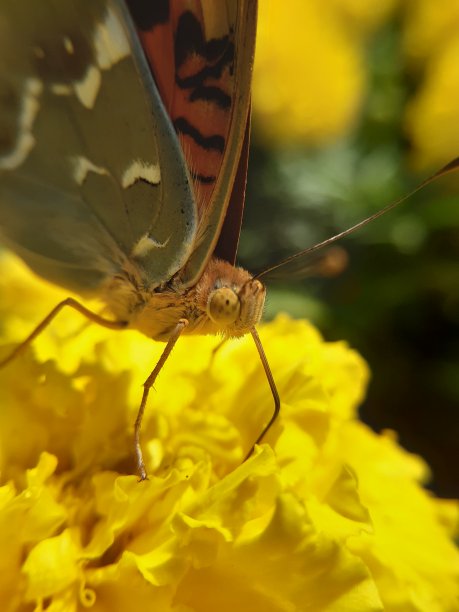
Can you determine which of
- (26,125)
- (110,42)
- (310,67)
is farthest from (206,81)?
(310,67)

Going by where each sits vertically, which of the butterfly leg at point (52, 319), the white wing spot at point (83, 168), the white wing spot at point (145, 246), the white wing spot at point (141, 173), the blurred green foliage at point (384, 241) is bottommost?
the blurred green foliage at point (384, 241)

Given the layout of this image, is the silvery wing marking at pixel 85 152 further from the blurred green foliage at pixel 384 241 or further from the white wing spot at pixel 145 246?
the blurred green foliage at pixel 384 241

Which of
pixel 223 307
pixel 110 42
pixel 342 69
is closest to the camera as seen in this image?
pixel 110 42

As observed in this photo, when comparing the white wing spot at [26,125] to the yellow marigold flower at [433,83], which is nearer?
the white wing spot at [26,125]

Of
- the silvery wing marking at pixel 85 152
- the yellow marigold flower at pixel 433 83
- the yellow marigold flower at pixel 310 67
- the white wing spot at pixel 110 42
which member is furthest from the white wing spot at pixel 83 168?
the yellow marigold flower at pixel 433 83

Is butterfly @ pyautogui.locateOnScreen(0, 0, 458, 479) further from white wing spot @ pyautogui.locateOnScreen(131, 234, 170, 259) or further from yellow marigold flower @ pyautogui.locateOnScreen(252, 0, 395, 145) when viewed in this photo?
yellow marigold flower @ pyautogui.locateOnScreen(252, 0, 395, 145)

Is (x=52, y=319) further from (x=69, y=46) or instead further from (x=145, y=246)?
(x=69, y=46)

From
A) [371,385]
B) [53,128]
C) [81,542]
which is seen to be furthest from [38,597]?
[371,385]
